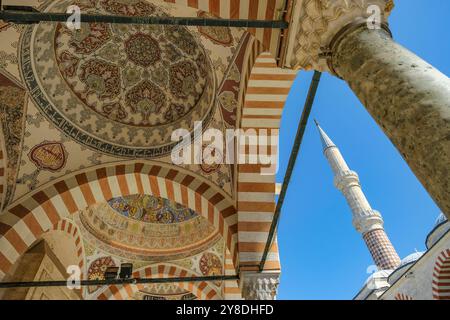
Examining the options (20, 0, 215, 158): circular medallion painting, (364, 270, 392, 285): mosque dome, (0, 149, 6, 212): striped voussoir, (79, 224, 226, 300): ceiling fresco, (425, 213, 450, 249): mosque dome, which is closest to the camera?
(0, 149, 6, 212): striped voussoir

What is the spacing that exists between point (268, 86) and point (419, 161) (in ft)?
11.2

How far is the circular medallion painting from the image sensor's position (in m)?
5.34

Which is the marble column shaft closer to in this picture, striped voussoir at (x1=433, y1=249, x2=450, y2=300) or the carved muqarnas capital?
the carved muqarnas capital

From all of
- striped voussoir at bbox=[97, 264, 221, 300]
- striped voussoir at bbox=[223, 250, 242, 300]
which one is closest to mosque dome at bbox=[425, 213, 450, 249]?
striped voussoir at bbox=[223, 250, 242, 300]

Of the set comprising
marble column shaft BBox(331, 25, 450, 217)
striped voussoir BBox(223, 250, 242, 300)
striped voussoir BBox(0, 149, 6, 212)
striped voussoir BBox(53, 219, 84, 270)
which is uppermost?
striped voussoir BBox(53, 219, 84, 270)

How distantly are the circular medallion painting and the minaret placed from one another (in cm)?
1485

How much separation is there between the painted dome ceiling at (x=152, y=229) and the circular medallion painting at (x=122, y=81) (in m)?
2.62

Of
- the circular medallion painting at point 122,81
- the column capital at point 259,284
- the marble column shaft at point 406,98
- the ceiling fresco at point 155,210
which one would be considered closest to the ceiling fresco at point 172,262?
the ceiling fresco at point 155,210

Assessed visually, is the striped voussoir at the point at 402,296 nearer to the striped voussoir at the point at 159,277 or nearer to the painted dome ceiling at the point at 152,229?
the striped voussoir at the point at 159,277

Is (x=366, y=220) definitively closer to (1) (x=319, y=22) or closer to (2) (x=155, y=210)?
(2) (x=155, y=210)

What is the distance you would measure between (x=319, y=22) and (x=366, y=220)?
691 inches

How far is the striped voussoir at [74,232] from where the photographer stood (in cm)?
742
